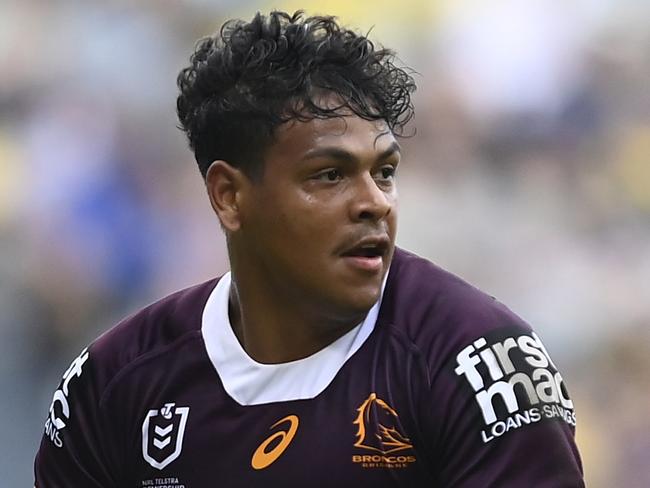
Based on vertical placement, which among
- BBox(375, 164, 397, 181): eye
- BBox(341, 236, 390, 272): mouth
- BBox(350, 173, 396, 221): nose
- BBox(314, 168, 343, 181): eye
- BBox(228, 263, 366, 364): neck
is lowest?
BBox(228, 263, 366, 364): neck

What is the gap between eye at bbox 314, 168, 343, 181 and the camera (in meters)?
1.87

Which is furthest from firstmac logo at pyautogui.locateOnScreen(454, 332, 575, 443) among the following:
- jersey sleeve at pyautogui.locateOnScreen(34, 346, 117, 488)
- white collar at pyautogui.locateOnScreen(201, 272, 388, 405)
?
jersey sleeve at pyautogui.locateOnScreen(34, 346, 117, 488)

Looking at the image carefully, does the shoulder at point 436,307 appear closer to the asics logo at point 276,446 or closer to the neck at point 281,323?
the neck at point 281,323

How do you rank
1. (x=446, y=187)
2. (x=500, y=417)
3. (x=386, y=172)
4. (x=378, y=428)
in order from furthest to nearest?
(x=446, y=187) → (x=386, y=172) → (x=378, y=428) → (x=500, y=417)

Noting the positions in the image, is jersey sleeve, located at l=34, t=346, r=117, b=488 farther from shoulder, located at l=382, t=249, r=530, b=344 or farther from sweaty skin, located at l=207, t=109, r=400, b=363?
shoulder, located at l=382, t=249, r=530, b=344

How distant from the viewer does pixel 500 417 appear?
172cm

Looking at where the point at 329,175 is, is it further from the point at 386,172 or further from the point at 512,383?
the point at 512,383

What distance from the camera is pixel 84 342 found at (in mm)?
3943

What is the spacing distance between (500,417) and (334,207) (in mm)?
420

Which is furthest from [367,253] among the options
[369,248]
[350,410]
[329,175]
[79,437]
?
[79,437]

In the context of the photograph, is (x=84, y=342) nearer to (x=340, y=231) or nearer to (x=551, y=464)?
(x=340, y=231)

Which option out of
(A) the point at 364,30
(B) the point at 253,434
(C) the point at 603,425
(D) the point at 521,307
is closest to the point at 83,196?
(A) the point at 364,30

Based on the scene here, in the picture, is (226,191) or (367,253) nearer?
(367,253)

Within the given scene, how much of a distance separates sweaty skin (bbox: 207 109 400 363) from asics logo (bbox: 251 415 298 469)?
142mm
